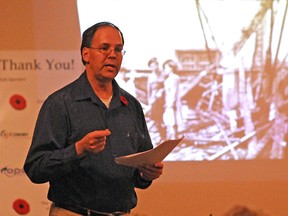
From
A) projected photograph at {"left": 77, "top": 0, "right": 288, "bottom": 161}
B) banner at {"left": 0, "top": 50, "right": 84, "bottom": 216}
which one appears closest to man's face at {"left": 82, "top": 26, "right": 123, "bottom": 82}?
projected photograph at {"left": 77, "top": 0, "right": 288, "bottom": 161}

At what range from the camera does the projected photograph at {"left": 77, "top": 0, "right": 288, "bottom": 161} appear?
4.48m

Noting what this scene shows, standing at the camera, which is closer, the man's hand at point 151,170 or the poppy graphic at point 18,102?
the man's hand at point 151,170

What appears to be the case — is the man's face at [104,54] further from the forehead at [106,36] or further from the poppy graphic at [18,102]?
the poppy graphic at [18,102]

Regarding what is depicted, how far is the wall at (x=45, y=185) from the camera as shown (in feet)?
14.9

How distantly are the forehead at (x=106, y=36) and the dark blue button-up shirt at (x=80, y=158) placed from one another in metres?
0.17

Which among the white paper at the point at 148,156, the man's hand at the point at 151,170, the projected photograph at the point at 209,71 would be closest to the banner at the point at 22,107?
the projected photograph at the point at 209,71

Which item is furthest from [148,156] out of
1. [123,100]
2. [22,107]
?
[22,107]

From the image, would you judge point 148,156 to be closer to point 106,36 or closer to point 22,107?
point 106,36

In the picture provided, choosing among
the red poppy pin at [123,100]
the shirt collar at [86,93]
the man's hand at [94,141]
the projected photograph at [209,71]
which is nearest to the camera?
the man's hand at [94,141]

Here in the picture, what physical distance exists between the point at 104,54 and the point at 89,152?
15.7 inches

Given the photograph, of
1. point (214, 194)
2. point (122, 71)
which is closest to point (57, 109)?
point (122, 71)

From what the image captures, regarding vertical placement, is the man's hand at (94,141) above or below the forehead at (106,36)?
below

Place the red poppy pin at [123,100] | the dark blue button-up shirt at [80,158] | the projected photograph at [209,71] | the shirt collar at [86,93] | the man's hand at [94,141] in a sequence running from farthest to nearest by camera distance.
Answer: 1. the projected photograph at [209,71]
2. the red poppy pin at [123,100]
3. the shirt collar at [86,93]
4. the dark blue button-up shirt at [80,158]
5. the man's hand at [94,141]

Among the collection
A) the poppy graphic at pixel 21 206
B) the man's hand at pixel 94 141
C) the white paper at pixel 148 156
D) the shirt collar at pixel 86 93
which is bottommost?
the poppy graphic at pixel 21 206
